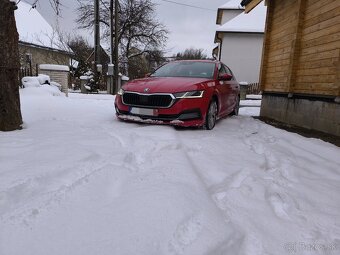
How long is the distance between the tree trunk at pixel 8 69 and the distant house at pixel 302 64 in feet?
18.0

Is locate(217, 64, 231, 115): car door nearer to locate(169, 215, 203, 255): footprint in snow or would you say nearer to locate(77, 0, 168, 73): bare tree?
locate(169, 215, 203, 255): footprint in snow

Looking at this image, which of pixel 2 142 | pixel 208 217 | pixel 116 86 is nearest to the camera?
pixel 208 217

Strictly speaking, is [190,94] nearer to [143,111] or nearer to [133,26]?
[143,111]

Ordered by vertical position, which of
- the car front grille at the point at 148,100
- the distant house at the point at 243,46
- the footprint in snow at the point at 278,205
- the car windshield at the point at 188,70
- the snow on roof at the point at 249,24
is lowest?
the footprint in snow at the point at 278,205

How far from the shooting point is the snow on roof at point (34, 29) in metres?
26.4

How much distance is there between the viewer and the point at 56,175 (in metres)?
2.65

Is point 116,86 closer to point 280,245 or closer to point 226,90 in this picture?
point 226,90

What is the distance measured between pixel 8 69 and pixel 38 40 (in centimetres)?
2596

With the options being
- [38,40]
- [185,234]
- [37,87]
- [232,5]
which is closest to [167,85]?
[185,234]

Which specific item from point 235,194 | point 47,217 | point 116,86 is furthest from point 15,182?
point 116,86

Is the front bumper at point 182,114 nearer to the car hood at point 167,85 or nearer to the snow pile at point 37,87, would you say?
the car hood at point 167,85

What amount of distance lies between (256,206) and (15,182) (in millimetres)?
1942

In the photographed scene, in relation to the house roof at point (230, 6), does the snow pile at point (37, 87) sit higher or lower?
lower

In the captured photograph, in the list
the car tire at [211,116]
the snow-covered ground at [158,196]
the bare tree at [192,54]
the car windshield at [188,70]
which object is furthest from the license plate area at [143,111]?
the bare tree at [192,54]
